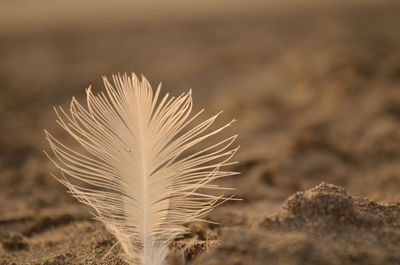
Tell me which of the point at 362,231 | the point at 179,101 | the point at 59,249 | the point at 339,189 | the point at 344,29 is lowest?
the point at 59,249

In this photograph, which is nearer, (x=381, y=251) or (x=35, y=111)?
(x=381, y=251)

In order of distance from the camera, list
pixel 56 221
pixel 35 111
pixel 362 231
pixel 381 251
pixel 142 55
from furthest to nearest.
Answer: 1. pixel 142 55
2. pixel 35 111
3. pixel 56 221
4. pixel 362 231
5. pixel 381 251

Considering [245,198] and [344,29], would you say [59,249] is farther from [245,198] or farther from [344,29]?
[344,29]

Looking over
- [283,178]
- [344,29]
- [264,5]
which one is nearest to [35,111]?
[283,178]

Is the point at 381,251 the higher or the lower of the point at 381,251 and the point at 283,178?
the lower

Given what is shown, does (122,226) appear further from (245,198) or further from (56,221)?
(245,198)

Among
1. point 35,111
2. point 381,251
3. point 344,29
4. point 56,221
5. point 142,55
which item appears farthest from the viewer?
point 142,55
